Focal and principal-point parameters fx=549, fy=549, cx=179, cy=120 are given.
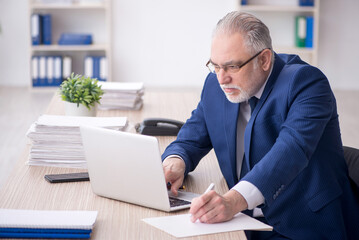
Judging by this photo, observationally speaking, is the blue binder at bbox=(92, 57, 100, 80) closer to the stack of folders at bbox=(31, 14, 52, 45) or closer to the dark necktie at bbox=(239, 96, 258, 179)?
the stack of folders at bbox=(31, 14, 52, 45)

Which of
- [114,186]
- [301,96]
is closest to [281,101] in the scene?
[301,96]

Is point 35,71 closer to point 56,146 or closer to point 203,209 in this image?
point 56,146

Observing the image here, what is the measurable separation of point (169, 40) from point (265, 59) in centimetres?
485

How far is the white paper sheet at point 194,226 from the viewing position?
1.33 metres

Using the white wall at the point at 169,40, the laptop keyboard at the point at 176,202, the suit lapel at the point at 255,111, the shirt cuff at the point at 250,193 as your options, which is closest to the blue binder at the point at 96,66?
the white wall at the point at 169,40

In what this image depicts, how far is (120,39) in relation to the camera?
643 centimetres

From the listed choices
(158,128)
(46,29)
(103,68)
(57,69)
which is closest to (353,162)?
(158,128)

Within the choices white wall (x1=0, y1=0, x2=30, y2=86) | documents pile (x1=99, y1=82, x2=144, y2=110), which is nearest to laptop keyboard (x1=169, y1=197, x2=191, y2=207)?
documents pile (x1=99, y1=82, x2=144, y2=110)

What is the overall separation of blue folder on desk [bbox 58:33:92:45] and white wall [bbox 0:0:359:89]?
432 millimetres

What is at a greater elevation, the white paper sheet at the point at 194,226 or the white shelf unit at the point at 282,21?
the white shelf unit at the point at 282,21

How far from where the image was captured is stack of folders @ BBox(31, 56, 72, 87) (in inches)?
238

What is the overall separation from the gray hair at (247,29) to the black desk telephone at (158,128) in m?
0.67

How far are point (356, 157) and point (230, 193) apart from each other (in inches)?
21.4

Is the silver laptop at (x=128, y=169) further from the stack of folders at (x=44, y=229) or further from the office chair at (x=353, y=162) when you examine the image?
the office chair at (x=353, y=162)
